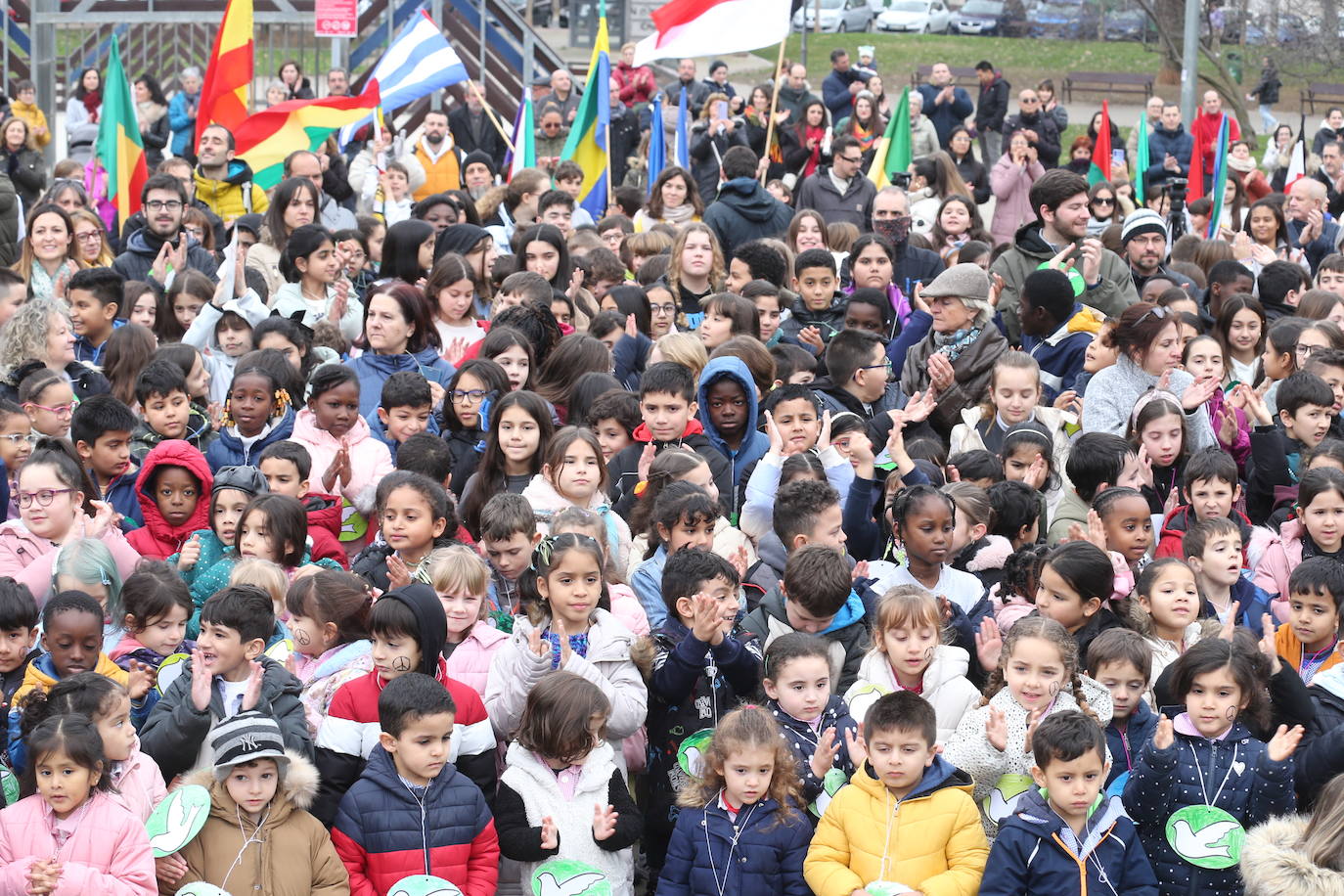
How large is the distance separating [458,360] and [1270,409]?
4.15 metres

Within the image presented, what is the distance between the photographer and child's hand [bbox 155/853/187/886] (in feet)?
17.3

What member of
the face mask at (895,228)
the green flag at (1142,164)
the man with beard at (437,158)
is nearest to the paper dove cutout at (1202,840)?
the face mask at (895,228)

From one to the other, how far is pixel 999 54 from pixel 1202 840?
122 feet

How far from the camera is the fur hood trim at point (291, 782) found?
5328mm

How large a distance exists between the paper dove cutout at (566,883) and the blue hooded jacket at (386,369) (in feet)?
11.8

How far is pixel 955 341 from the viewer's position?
29.9 feet

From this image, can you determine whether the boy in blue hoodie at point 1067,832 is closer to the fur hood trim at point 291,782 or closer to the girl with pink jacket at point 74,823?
the fur hood trim at point 291,782

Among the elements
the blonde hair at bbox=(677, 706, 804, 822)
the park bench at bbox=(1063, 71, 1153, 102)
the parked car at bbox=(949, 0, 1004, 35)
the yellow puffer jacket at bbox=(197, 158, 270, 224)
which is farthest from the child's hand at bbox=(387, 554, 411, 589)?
the parked car at bbox=(949, 0, 1004, 35)

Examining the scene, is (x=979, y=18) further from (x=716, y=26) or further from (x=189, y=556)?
(x=189, y=556)

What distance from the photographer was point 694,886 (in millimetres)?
5547

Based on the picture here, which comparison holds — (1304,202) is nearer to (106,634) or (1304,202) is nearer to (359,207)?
(359,207)

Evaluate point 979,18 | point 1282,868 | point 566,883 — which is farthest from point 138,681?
point 979,18

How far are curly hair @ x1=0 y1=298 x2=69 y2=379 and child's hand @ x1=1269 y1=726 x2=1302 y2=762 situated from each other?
592cm

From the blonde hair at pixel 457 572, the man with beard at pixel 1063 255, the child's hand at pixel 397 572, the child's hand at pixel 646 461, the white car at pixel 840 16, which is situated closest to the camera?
the blonde hair at pixel 457 572
